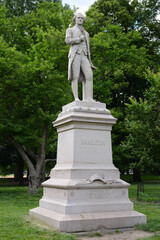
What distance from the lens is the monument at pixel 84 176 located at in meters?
7.31

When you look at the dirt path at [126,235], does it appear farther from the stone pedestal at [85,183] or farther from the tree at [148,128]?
the tree at [148,128]

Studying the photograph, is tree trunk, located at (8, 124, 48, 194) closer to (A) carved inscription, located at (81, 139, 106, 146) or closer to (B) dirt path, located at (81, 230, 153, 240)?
(A) carved inscription, located at (81, 139, 106, 146)

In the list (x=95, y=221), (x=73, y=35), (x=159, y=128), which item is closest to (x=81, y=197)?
(x=95, y=221)

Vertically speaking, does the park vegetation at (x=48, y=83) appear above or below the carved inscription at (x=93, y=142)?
above

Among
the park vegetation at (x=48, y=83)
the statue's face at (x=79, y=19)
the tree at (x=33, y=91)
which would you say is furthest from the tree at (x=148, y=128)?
the statue's face at (x=79, y=19)

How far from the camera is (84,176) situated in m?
7.86

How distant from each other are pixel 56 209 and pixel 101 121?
8.67 ft

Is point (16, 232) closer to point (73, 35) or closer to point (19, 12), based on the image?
point (73, 35)

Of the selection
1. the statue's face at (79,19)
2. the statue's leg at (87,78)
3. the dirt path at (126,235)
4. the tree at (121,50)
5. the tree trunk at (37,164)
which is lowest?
the dirt path at (126,235)

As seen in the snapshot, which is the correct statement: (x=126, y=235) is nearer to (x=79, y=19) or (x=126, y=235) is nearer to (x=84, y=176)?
(x=84, y=176)

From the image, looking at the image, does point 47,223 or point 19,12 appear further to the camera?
point 19,12

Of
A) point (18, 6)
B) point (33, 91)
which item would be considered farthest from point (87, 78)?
point (18, 6)

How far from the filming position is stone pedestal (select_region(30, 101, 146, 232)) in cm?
727

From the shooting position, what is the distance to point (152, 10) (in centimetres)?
2945
